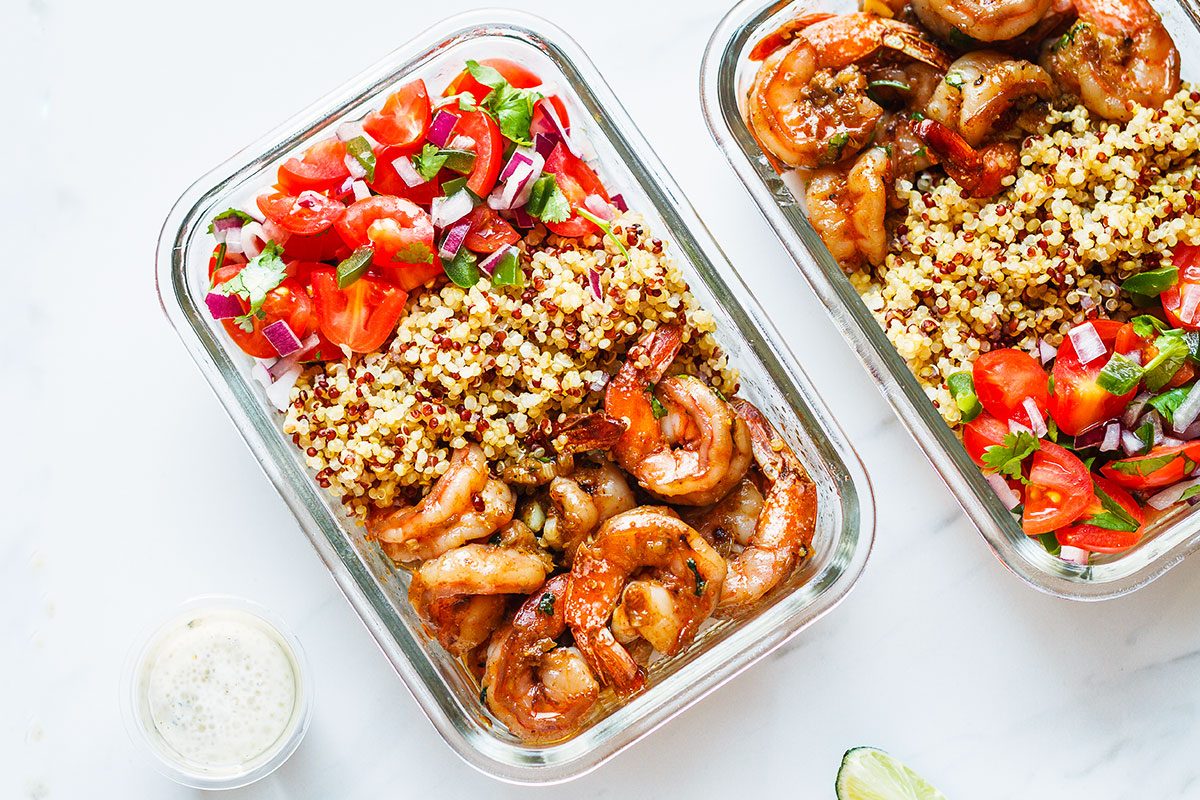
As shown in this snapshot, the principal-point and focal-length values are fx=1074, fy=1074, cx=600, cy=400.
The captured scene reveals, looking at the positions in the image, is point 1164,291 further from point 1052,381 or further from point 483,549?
point 483,549

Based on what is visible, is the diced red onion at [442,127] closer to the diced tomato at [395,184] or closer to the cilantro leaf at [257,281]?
the diced tomato at [395,184]

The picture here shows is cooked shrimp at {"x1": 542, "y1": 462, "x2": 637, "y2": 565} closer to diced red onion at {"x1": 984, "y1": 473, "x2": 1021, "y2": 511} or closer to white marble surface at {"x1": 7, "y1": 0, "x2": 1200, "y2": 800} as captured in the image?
white marble surface at {"x1": 7, "y1": 0, "x2": 1200, "y2": 800}

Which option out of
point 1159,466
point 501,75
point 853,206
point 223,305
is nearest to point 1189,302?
point 1159,466

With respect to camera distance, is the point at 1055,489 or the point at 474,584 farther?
the point at 1055,489

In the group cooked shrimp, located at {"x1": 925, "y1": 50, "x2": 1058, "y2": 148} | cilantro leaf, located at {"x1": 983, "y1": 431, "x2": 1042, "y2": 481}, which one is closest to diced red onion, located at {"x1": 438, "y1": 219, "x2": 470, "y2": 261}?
cooked shrimp, located at {"x1": 925, "y1": 50, "x2": 1058, "y2": 148}

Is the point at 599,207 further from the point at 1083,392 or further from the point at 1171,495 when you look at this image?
the point at 1171,495

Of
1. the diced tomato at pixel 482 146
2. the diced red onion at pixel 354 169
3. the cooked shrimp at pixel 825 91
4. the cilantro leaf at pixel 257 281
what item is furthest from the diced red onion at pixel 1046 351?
the cilantro leaf at pixel 257 281

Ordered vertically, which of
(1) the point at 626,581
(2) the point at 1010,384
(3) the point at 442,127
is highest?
(3) the point at 442,127
